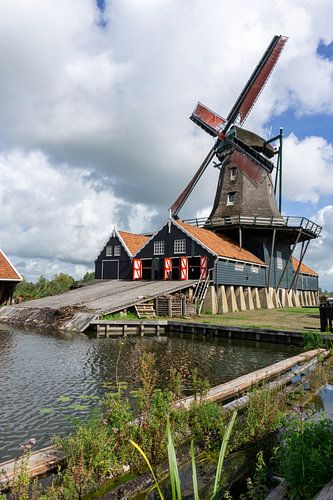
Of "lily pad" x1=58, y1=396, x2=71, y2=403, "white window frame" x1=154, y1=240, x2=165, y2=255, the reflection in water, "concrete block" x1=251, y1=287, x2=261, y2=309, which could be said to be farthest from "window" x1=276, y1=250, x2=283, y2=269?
"lily pad" x1=58, y1=396, x2=71, y2=403

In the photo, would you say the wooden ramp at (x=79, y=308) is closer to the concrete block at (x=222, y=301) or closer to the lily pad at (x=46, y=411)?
the concrete block at (x=222, y=301)

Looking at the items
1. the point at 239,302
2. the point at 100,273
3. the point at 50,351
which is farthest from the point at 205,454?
the point at 100,273

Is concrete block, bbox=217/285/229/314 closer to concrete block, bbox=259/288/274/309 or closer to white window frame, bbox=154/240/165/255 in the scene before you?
concrete block, bbox=259/288/274/309

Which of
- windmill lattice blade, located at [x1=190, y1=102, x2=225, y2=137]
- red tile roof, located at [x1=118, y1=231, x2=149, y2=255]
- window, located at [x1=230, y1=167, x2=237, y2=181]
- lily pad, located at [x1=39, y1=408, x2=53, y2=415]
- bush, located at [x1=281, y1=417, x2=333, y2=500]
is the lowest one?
lily pad, located at [x1=39, y1=408, x2=53, y2=415]

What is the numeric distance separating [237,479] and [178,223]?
26723 mm

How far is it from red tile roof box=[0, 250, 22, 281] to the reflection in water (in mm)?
5725

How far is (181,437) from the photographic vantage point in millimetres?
5000

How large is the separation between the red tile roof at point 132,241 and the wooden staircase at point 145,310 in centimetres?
1190

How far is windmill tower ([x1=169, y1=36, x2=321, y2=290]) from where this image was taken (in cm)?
3238

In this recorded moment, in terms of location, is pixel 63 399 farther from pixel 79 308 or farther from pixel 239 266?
pixel 239 266

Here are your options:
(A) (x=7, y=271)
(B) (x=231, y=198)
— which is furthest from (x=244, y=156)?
(A) (x=7, y=271)

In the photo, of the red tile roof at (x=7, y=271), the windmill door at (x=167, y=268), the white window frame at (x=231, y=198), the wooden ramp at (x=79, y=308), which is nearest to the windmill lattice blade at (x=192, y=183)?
the white window frame at (x=231, y=198)

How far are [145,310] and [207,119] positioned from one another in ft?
81.6

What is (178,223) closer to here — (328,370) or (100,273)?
(100,273)
